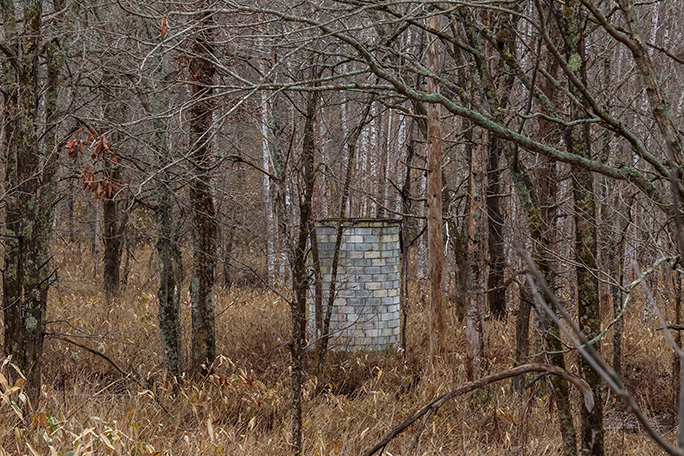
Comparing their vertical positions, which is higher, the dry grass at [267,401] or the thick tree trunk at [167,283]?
the thick tree trunk at [167,283]

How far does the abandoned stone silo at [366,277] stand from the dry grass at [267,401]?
49cm

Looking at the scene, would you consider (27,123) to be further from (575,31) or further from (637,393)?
(637,393)

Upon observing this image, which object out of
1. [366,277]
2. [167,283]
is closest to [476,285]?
[366,277]

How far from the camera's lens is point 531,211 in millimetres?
3555

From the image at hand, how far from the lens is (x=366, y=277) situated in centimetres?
965

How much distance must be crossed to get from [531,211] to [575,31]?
97 cm

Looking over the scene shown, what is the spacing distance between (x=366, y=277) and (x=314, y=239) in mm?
4037

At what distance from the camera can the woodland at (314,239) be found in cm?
299

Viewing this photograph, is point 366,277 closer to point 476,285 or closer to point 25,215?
point 476,285

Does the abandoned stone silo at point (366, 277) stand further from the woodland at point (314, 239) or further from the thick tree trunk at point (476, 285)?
the thick tree trunk at point (476, 285)

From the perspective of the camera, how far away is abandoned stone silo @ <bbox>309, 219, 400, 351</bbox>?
9531mm

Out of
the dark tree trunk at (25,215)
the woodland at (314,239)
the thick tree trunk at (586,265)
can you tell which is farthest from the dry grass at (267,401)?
the thick tree trunk at (586,265)

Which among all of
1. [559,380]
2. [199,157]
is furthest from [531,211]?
[199,157]

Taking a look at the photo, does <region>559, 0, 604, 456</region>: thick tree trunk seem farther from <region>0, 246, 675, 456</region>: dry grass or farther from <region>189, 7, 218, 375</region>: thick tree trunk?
<region>189, 7, 218, 375</region>: thick tree trunk
